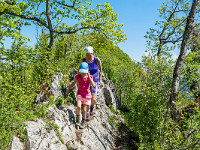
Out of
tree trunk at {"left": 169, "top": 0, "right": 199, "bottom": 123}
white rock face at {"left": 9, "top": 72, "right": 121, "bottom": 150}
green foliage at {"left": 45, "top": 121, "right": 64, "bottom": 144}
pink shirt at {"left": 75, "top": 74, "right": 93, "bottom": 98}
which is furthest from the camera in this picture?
tree trunk at {"left": 169, "top": 0, "right": 199, "bottom": 123}

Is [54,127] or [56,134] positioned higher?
[54,127]

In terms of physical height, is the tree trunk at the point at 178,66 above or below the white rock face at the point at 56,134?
above

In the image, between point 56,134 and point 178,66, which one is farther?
point 178,66

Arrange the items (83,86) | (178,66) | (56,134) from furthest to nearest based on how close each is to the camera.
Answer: (178,66) < (83,86) < (56,134)

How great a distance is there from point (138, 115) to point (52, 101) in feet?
15.2

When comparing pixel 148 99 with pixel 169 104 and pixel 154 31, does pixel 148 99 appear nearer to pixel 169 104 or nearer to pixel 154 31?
pixel 169 104

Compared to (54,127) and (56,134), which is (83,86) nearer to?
(54,127)

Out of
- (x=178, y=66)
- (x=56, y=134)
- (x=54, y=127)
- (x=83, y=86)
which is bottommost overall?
(x=56, y=134)

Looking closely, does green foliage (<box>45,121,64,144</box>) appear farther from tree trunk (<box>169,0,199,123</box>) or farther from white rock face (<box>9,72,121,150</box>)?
tree trunk (<box>169,0,199,123</box>)

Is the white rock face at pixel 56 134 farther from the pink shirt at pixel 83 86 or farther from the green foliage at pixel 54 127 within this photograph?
the pink shirt at pixel 83 86

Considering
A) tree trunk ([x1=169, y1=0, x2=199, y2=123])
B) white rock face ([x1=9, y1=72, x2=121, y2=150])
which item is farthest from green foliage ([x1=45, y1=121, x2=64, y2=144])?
tree trunk ([x1=169, y1=0, x2=199, y2=123])

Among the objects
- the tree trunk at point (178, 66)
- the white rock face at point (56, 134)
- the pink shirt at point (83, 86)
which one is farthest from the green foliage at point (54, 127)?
the tree trunk at point (178, 66)

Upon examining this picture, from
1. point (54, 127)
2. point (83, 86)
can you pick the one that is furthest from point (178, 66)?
point (54, 127)

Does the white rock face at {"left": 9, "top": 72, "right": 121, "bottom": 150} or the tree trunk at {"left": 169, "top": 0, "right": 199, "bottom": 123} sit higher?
the tree trunk at {"left": 169, "top": 0, "right": 199, "bottom": 123}
